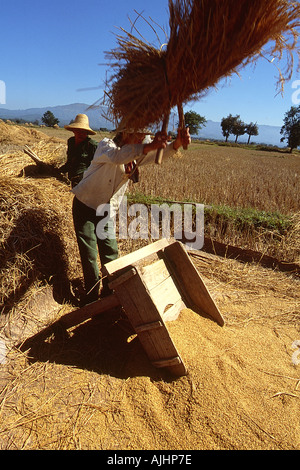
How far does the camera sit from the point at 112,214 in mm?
2807

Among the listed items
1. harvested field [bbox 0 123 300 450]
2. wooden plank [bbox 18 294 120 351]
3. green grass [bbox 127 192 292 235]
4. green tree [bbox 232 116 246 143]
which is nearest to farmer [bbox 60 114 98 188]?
harvested field [bbox 0 123 300 450]

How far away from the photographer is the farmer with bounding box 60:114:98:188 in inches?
127

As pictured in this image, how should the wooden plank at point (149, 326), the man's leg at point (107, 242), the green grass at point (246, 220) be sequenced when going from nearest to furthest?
the wooden plank at point (149, 326)
the man's leg at point (107, 242)
the green grass at point (246, 220)

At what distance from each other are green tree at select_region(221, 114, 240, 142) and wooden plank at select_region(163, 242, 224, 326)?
235 ft

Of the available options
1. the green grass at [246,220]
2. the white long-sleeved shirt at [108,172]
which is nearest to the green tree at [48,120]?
the green grass at [246,220]

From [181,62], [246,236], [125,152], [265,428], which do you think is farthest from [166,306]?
[246,236]

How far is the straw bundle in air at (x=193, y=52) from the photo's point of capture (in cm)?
164

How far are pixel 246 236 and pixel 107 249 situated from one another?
8.97 ft

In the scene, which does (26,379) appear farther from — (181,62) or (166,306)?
(181,62)

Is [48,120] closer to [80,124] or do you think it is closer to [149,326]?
[80,124]

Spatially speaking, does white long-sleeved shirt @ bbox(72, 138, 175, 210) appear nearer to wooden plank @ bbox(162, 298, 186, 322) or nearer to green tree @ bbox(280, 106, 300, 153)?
wooden plank @ bbox(162, 298, 186, 322)

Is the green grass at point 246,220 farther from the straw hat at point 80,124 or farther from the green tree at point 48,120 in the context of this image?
the green tree at point 48,120

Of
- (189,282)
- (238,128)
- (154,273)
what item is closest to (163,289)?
(154,273)

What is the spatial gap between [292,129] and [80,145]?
52.5 m
